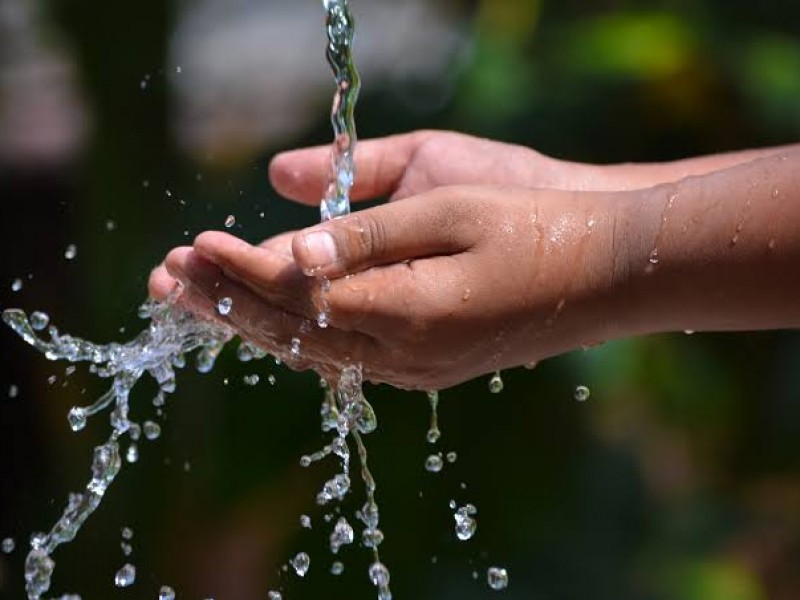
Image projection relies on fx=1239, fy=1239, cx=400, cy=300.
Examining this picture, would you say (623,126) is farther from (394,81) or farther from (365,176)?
(365,176)

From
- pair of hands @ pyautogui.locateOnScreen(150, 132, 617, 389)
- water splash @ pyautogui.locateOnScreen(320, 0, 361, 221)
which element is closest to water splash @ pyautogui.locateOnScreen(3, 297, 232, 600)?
pair of hands @ pyautogui.locateOnScreen(150, 132, 617, 389)

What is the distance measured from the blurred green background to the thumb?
1.30 metres

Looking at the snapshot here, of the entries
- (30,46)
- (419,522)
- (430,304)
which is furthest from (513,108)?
(430,304)

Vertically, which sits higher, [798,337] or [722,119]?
[722,119]

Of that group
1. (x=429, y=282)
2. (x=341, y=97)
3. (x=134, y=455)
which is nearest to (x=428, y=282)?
(x=429, y=282)

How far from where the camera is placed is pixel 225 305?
1.37 meters

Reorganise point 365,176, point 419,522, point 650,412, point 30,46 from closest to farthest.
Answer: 1. point 365,176
2. point 419,522
3. point 650,412
4. point 30,46

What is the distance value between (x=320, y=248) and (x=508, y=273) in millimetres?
218

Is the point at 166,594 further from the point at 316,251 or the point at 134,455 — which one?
the point at 316,251

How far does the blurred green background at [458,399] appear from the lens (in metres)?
2.93

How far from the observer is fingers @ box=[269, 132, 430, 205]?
1924 mm

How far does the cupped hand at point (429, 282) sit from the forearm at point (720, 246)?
0.11ft

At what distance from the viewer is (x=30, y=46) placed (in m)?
4.01

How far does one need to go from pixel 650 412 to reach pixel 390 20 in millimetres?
1572
